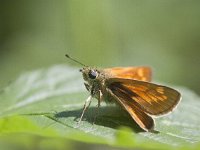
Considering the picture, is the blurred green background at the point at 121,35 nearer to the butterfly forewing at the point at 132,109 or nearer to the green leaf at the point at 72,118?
the green leaf at the point at 72,118

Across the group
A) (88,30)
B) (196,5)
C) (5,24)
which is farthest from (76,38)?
(196,5)

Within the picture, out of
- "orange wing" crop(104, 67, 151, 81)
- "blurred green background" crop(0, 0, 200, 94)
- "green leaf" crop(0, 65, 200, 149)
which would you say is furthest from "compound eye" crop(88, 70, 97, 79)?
"blurred green background" crop(0, 0, 200, 94)

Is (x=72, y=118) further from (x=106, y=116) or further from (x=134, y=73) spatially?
(x=134, y=73)

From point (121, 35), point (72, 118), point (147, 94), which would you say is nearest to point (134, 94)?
point (147, 94)

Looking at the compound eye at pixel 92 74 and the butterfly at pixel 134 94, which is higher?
the compound eye at pixel 92 74

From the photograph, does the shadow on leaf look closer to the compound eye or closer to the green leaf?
the green leaf

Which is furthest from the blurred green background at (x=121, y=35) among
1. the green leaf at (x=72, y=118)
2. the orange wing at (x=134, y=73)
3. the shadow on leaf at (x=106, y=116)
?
the shadow on leaf at (x=106, y=116)
